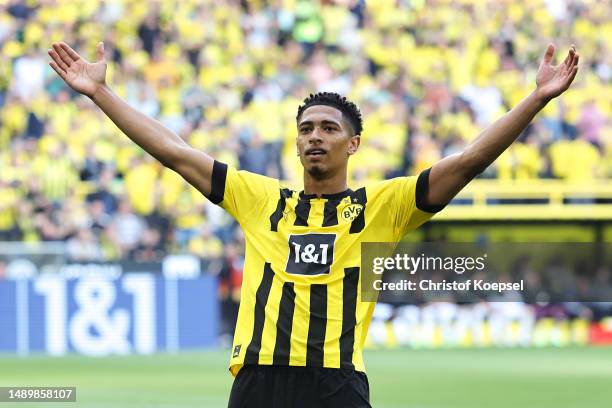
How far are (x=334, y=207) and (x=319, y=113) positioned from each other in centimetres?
38

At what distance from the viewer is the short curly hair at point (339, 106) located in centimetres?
528

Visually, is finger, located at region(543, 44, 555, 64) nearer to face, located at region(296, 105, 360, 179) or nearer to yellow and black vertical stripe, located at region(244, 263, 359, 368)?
face, located at region(296, 105, 360, 179)

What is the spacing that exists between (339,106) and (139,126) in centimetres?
79

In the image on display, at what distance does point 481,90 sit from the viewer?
871 inches

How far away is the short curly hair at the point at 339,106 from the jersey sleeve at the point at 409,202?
1.02ft

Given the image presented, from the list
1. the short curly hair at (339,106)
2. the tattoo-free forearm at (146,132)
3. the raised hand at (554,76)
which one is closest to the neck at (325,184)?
the short curly hair at (339,106)

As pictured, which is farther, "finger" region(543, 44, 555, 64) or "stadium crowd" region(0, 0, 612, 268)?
"stadium crowd" region(0, 0, 612, 268)

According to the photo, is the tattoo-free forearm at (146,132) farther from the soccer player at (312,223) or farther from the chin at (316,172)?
the chin at (316,172)

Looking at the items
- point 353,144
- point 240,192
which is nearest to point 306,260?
point 240,192

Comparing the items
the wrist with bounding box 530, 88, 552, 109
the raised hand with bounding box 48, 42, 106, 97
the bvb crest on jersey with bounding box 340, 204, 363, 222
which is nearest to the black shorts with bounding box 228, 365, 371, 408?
the bvb crest on jersey with bounding box 340, 204, 363, 222

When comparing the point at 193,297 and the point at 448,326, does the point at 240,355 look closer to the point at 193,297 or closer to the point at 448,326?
the point at 193,297

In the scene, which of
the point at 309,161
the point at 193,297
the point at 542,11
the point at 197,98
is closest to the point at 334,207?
the point at 309,161

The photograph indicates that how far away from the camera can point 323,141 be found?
5.12 metres

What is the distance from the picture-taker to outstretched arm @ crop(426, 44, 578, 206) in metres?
4.85
